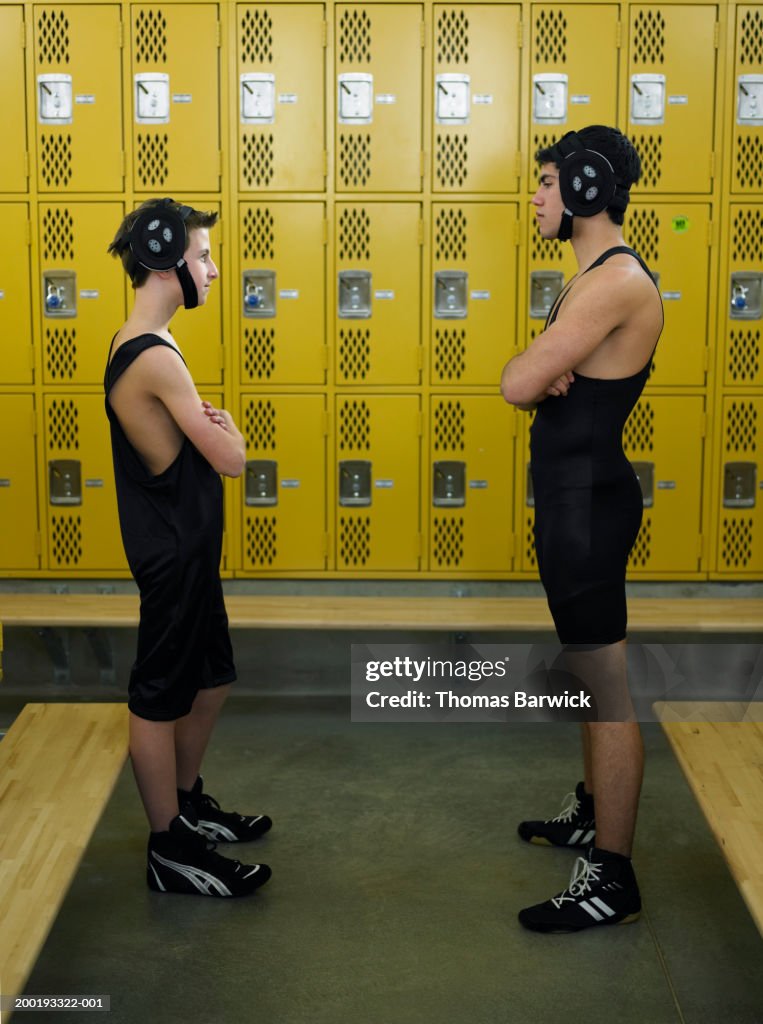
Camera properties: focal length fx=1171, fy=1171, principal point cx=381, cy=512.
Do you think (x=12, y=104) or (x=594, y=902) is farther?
(x=12, y=104)

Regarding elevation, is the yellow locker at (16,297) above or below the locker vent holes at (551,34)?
below

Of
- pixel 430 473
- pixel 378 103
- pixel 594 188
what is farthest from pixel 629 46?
pixel 594 188

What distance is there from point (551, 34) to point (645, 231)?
2.96ft

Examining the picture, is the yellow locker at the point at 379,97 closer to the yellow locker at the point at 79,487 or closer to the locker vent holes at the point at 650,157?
the locker vent holes at the point at 650,157

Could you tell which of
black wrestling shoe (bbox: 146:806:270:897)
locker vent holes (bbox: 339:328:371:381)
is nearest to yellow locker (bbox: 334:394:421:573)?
locker vent holes (bbox: 339:328:371:381)

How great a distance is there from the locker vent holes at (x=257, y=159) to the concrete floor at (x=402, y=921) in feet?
7.93

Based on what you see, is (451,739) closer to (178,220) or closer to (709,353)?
(709,353)

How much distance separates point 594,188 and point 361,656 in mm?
2733

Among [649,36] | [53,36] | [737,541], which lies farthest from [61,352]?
[737,541]

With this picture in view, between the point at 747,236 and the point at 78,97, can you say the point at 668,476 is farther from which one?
the point at 78,97

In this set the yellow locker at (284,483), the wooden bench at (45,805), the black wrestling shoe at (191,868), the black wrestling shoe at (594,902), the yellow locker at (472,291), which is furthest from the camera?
the yellow locker at (284,483)

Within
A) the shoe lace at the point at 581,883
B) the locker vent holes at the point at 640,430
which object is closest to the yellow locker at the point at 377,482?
the locker vent holes at the point at 640,430

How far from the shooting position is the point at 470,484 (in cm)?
509

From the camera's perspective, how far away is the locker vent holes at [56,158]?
495 centimetres
